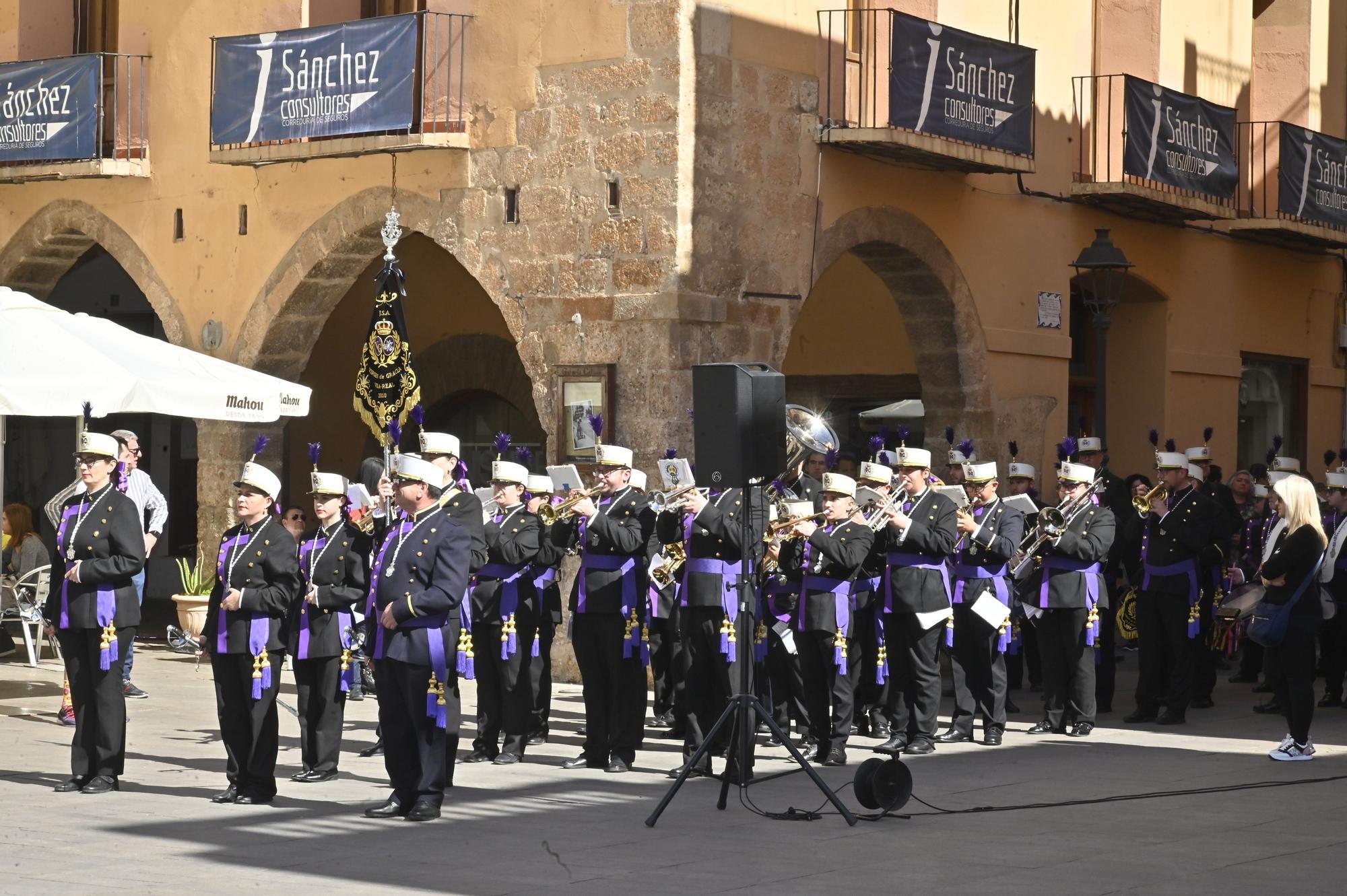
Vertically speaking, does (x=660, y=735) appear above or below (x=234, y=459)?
below

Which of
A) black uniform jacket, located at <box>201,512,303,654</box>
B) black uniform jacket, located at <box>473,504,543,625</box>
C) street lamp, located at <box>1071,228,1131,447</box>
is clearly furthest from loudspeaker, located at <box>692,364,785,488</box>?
street lamp, located at <box>1071,228,1131,447</box>

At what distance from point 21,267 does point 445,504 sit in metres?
9.99

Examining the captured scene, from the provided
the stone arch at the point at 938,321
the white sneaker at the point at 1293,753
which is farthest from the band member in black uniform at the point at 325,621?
the stone arch at the point at 938,321

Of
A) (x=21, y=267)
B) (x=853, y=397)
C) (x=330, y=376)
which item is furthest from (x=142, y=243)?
(x=853, y=397)

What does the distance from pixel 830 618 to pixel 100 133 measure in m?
9.69

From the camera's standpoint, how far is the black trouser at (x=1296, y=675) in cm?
1141

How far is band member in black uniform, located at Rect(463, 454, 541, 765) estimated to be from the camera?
11.7 m

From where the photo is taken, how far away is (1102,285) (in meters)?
17.9

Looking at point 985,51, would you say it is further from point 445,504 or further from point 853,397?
point 445,504

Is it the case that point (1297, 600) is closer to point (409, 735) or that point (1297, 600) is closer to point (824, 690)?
point (824, 690)

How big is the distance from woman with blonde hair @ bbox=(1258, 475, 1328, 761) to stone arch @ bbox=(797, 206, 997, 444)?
5.92 meters

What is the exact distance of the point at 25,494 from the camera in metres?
22.8

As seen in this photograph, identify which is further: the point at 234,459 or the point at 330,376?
the point at 330,376

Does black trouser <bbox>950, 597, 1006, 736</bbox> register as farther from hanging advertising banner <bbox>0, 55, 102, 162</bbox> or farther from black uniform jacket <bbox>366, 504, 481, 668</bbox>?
hanging advertising banner <bbox>0, 55, 102, 162</bbox>
